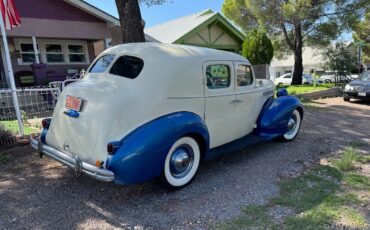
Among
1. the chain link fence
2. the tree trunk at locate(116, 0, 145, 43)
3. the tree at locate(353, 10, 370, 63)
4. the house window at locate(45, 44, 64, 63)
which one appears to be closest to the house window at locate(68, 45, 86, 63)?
the house window at locate(45, 44, 64, 63)

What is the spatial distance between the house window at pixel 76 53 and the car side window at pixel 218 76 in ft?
43.4

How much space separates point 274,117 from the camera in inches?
229

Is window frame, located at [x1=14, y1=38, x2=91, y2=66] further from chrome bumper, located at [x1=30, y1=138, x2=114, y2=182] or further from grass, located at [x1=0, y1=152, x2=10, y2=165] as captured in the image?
chrome bumper, located at [x1=30, y1=138, x2=114, y2=182]

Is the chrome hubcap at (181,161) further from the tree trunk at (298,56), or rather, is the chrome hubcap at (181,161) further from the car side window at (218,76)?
the tree trunk at (298,56)

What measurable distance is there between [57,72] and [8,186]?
1153 cm

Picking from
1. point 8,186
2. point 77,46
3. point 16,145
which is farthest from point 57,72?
point 8,186

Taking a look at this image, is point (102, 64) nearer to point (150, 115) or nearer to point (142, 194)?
point (150, 115)

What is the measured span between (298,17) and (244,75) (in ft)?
42.1

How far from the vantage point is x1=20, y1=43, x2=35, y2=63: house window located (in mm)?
15031

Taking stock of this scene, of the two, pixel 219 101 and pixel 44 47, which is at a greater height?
pixel 44 47

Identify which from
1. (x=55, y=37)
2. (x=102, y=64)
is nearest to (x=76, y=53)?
(x=55, y=37)

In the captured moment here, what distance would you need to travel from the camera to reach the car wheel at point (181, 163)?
13.8 feet

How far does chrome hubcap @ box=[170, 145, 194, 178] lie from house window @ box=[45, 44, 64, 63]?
1361 cm

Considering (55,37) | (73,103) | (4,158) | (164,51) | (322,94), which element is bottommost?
(322,94)
